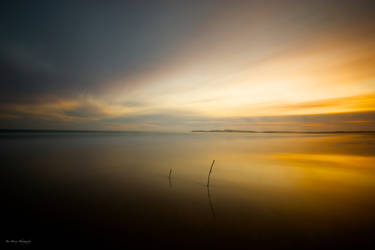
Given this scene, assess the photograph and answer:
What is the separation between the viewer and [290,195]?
8.31 m

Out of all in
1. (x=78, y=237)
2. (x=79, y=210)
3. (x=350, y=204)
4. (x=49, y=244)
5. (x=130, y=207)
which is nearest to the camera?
(x=49, y=244)

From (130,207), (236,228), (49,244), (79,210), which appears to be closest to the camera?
(49,244)

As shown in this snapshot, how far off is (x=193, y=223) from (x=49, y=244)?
3936 mm

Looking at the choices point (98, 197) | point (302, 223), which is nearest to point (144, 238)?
point (98, 197)

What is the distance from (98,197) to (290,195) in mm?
8990

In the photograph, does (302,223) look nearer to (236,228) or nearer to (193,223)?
(236,228)

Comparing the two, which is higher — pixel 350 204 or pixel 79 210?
pixel 79 210

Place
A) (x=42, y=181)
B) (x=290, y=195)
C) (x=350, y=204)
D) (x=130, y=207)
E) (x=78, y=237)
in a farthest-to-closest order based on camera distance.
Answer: (x=42, y=181)
(x=290, y=195)
(x=350, y=204)
(x=130, y=207)
(x=78, y=237)

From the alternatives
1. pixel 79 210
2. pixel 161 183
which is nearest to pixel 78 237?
pixel 79 210

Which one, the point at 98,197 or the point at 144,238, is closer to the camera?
the point at 144,238

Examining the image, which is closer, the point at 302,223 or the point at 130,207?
the point at 302,223

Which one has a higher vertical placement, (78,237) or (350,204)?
(78,237)

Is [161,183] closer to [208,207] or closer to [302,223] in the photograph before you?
[208,207]

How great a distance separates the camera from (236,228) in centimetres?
532
